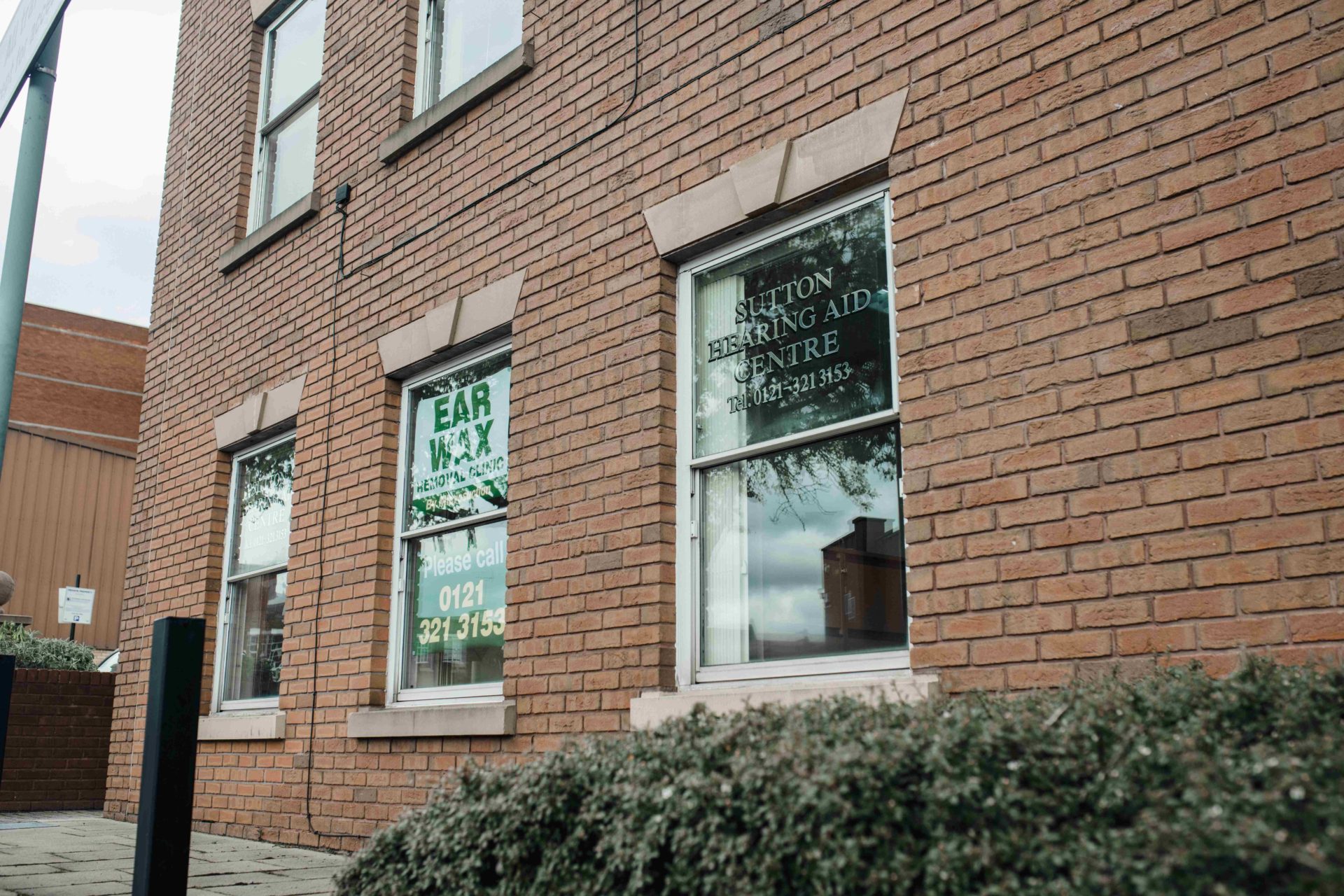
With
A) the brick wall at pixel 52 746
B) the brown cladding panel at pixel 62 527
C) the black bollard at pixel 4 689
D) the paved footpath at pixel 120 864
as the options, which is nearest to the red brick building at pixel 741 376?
the paved footpath at pixel 120 864

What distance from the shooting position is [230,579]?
851 centimetres

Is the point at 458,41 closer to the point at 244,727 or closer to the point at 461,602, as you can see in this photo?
the point at 461,602

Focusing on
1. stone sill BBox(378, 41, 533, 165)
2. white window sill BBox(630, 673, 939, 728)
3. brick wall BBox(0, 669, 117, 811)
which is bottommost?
brick wall BBox(0, 669, 117, 811)

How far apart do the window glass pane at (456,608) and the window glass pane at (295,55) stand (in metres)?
4.21

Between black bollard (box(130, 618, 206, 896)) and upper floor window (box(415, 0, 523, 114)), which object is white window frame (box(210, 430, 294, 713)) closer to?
upper floor window (box(415, 0, 523, 114))

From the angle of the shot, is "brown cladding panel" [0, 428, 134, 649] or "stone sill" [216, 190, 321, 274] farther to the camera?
"brown cladding panel" [0, 428, 134, 649]

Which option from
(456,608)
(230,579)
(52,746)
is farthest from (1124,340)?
(52,746)

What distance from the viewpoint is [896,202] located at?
4.59 m

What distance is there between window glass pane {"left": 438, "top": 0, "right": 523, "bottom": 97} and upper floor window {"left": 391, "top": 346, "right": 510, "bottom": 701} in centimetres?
195

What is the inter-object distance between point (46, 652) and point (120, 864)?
721cm

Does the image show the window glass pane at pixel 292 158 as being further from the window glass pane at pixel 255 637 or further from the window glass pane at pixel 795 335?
the window glass pane at pixel 795 335

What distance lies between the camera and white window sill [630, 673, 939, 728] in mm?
4023

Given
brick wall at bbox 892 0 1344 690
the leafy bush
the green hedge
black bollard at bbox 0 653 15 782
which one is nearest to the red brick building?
brick wall at bbox 892 0 1344 690

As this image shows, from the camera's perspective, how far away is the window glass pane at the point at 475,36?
700 cm
